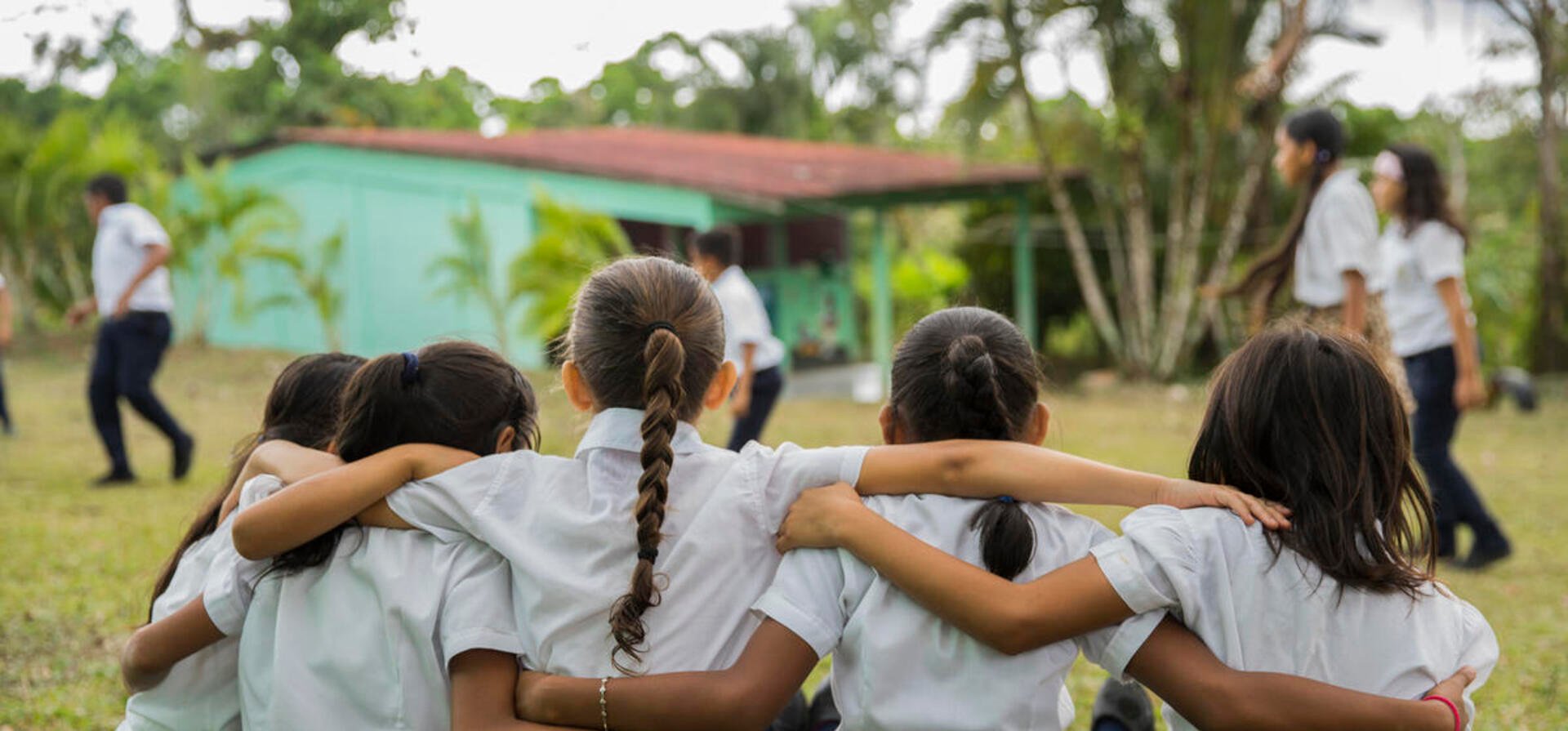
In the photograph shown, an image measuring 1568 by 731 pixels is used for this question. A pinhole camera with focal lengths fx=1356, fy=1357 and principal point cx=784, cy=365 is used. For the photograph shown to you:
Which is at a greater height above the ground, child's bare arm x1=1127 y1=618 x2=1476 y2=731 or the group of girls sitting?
the group of girls sitting

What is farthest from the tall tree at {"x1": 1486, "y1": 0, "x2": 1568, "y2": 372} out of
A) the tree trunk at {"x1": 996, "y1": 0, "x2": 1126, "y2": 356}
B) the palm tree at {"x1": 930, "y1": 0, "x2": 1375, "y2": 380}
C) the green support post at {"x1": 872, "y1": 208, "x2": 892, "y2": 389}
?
the green support post at {"x1": 872, "y1": 208, "x2": 892, "y2": 389}

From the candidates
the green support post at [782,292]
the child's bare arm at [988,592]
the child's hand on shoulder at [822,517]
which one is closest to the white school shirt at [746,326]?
the child's hand on shoulder at [822,517]

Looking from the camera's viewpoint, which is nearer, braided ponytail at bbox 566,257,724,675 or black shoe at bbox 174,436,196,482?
braided ponytail at bbox 566,257,724,675

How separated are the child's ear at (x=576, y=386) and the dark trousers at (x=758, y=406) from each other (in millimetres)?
3668

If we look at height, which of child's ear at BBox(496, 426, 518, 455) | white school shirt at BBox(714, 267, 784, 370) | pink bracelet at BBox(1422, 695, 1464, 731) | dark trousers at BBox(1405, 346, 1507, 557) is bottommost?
dark trousers at BBox(1405, 346, 1507, 557)

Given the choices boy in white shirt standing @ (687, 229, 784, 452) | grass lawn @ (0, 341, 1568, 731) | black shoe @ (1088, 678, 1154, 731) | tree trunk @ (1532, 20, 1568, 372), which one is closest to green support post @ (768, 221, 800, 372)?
grass lawn @ (0, 341, 1568, 731)

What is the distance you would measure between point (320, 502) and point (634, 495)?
1.54 ft

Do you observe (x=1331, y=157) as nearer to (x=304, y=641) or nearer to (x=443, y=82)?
(x=443, y=82)

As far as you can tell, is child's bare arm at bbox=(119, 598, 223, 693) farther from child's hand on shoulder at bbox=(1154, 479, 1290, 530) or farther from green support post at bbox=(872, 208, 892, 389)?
green support post at bbox=(872, 208, 892, 389)

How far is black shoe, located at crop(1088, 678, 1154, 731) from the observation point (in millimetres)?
2502

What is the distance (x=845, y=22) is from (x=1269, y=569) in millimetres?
31654

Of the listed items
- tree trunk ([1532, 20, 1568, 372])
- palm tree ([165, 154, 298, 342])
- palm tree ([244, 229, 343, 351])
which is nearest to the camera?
tree trunk ([1532, 20, 1568, 372])

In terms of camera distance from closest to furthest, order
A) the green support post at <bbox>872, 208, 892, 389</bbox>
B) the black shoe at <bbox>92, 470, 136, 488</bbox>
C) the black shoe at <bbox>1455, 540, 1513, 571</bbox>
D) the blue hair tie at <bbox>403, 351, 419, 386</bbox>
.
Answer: the blue hair tie at <bbox>403, 351, 419, 386</bbox> < the black shoe at <bbox>1455, 540, 1513, 571</bbox> < the black shoe at <bbox>92, 470, 136, 488</bbox> < the green support post at <bbox>872, 208, 892, 389</bbox>

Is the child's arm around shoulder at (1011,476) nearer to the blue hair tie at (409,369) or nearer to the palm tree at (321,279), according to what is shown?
the blue hair tie at (409,369)
